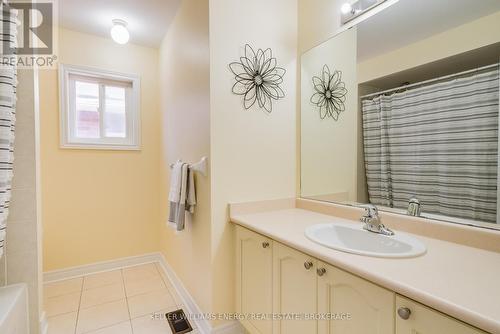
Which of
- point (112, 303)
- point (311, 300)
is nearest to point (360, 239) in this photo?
point (311, 300)

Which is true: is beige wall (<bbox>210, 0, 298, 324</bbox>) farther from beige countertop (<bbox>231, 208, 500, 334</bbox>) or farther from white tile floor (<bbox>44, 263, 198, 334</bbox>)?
white tile floor (<bbox>44, 263, 198, 334</bbox>)

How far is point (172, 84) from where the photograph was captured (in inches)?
87.0

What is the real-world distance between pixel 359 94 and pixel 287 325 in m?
1.34

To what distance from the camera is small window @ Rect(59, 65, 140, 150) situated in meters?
2.35

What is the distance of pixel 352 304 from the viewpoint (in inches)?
33.0

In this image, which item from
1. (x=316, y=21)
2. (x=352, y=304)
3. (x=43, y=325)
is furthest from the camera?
(x=316, y=21)

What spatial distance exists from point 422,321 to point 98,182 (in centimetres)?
278

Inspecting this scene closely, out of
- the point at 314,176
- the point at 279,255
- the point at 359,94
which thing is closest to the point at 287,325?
the point at 279,255

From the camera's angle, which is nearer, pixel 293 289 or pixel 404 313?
pixel 404 313

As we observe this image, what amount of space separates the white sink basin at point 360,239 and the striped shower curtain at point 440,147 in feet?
0.77

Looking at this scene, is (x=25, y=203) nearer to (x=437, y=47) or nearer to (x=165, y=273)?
(x=165, y=273)

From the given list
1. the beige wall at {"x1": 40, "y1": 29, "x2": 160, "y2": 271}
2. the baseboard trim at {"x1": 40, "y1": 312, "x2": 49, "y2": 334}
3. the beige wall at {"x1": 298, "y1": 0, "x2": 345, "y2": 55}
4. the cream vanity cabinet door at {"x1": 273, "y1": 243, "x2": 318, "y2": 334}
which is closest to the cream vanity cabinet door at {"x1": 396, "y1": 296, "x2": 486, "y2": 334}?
the cream vanity cabinet door at {"x1": 273, "y1": 243, "x2": 318, "y2": 334}

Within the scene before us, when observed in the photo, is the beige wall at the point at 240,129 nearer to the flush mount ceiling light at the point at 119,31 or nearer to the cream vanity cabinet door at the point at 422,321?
the cream vanity cabinet door at the point at 422,321

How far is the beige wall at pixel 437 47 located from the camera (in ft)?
3.15
